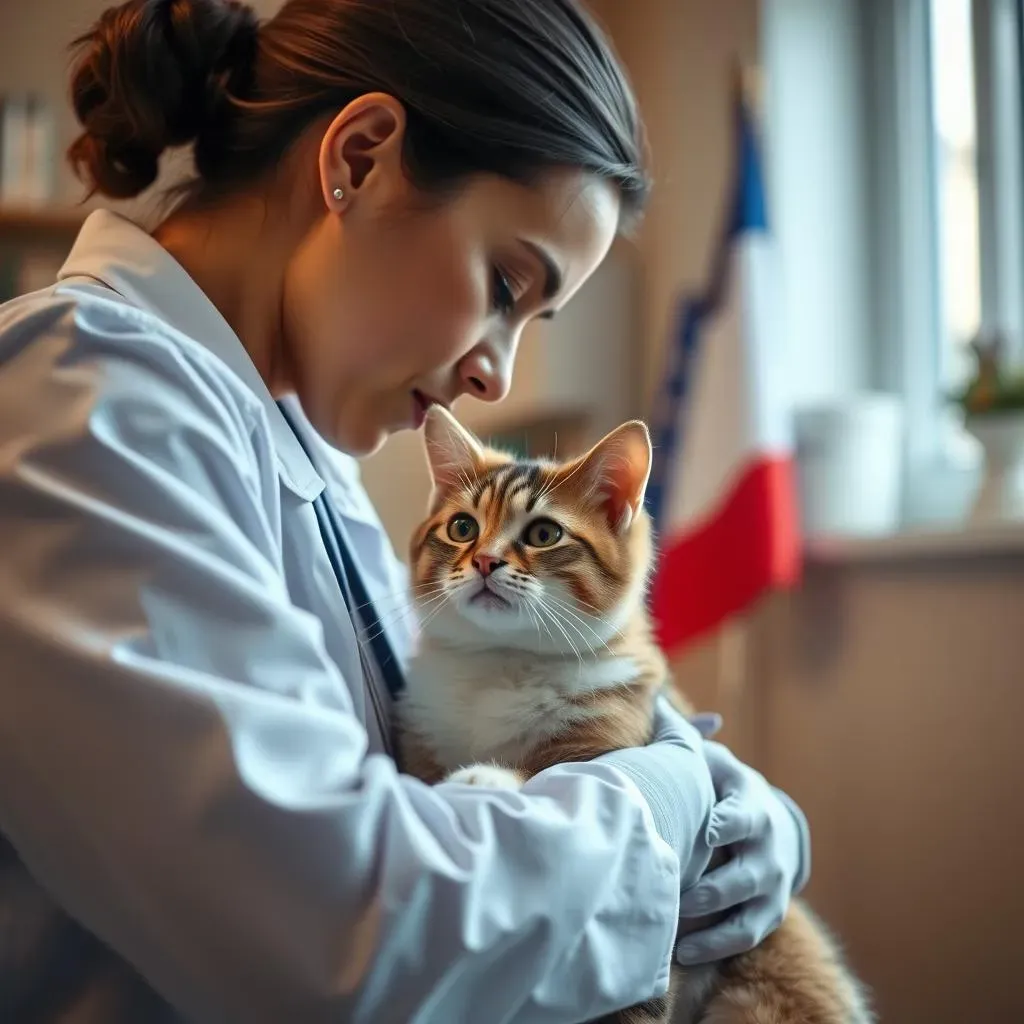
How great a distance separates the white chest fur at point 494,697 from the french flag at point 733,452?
1053mm

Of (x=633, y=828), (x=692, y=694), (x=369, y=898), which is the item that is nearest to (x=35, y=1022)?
(x=369, y=898)

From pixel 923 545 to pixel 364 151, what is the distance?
135 cm

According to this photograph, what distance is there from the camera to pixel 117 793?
62 centimetres

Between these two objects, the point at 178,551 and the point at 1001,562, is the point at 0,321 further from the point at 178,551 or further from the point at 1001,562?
the point at 1001,562

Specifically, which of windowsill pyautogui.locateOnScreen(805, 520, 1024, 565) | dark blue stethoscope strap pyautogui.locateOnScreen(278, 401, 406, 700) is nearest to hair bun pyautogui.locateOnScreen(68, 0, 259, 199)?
dark blue stethoscope strap pyautogui.locateOnScreen(278, 401, 406, 700)

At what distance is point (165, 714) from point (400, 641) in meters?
0.63

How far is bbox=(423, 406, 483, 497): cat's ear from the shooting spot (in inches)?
47.7

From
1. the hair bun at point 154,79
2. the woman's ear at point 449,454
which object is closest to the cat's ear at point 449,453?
the woman's ear at point 449,454

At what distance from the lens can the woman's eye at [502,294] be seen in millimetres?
1040

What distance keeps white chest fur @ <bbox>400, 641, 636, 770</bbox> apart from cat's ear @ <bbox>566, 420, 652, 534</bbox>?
6.9 inches

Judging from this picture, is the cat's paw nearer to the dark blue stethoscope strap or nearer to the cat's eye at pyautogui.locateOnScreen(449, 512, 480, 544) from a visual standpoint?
the dark blue stethoscope strap

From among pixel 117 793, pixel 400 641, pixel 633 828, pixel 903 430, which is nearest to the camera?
pixel 117 793

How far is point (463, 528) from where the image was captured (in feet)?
3.92

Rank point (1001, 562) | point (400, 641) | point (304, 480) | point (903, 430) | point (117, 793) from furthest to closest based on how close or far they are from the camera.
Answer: point (903, 430)
point (1001, 562)
point (400, 641)
point (304, 480)
point (117, 793)
